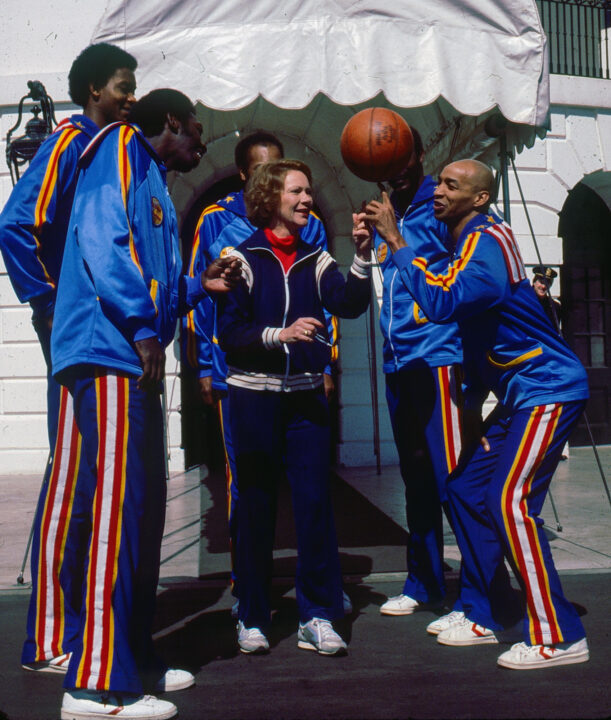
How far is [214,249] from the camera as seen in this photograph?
4.16m

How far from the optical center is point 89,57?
328 centimetres

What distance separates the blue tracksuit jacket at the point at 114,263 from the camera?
275cm

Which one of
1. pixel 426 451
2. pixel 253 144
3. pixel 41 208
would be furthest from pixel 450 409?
pixel 41 208

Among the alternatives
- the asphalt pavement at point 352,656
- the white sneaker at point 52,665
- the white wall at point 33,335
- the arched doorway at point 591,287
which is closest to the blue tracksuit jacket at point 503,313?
the asphalt pavement at point 352,656

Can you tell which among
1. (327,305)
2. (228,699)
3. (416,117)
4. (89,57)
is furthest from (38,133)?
(228,699)

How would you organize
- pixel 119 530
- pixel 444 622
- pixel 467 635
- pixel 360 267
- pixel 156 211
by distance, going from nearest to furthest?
pixel 119 530
pixel 156 211
pixel 360 267
pixel 467 635
pixel 444 622

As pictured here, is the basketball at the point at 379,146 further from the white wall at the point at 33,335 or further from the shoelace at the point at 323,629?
the white wall at the point at 33,335

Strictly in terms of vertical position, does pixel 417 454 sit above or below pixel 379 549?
above

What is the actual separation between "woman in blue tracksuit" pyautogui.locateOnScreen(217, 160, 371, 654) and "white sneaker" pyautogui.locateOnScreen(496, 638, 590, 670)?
0.64 meters

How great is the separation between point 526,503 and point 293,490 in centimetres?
86

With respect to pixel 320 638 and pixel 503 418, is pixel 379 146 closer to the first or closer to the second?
pixel 503 418

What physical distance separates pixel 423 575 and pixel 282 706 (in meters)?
1.23

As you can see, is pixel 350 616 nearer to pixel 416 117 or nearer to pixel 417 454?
pixel 417 454

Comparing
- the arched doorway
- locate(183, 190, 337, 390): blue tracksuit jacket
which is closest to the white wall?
the arched doorway
